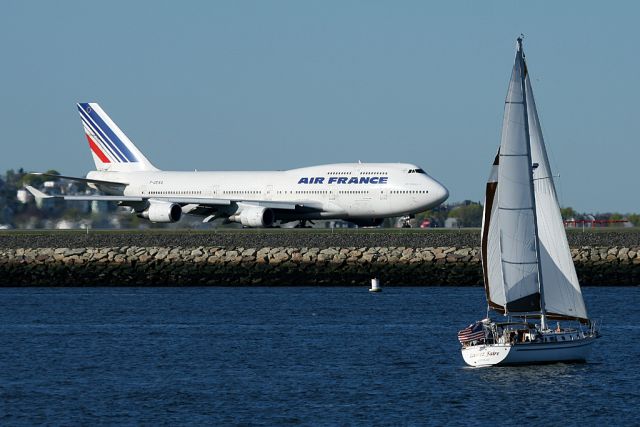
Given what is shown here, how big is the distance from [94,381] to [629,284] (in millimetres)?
38992

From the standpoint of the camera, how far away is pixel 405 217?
292 feet

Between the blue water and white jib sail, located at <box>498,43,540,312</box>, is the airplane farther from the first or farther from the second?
white jib sail, located at <box>498,43,540,312</box>

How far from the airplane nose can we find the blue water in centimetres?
2084

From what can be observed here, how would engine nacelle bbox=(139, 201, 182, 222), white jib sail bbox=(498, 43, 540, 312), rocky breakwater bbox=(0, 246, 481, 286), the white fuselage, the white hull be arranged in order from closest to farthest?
the white hull
white jib sail bbox=(498, 43, 540, 312)
rocky breakwater bbox=(0, 246, 481, 286)
the white fuselage
engine nacelle bbox=(139, 201, 182, 222)

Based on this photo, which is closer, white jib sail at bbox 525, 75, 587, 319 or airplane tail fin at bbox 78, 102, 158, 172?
white jib sail at bbox 525, 75, 587, 319

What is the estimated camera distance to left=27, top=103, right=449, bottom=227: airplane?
84.1 meters

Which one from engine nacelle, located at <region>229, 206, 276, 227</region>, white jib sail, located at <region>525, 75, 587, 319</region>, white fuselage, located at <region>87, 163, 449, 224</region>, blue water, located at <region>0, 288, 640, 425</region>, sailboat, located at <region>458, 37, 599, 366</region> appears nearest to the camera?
blue water, located at <region>0, 288, 640, 425</region>

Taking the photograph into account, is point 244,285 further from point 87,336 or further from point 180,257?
point 87,336

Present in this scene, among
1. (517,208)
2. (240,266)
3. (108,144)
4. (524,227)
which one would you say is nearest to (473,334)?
(524,227)

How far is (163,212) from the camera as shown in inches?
3472

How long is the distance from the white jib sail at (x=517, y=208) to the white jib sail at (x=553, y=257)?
25.0 inches

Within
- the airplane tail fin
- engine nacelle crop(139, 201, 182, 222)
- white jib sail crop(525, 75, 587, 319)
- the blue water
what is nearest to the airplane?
engine nacelle crop(139, 201, 182, 222)

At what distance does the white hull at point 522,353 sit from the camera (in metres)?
38.3

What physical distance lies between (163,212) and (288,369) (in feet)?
158
